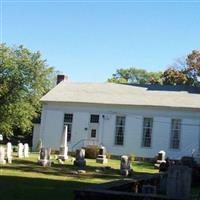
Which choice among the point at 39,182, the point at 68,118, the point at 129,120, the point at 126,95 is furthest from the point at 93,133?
the point at 39,182

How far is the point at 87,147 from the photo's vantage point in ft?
145

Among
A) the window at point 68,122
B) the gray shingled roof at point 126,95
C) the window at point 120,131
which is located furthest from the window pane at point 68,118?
the window at point 120,131

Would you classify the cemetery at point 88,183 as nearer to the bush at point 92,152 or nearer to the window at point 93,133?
the bush at point 92,152

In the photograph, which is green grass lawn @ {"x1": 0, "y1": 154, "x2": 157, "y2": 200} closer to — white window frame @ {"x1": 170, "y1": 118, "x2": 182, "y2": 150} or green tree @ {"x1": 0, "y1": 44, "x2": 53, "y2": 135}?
white window frame @ {"x1": 170, "y1": 118, "x2": 182, "y2": 150}

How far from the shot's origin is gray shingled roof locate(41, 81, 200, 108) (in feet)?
153

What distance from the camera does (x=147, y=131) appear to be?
46344 millimetres

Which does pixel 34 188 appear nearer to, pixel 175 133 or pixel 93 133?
pixel 175 133

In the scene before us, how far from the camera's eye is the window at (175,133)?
45.6 meters

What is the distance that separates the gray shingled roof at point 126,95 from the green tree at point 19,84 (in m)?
3.31

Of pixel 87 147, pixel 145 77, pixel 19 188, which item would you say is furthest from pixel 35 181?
pixel 145 77

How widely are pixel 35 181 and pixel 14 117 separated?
1345 inches

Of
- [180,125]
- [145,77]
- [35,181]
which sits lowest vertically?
[35,181]

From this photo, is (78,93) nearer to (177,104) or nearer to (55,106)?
(55,106)

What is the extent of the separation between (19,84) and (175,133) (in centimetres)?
1710
